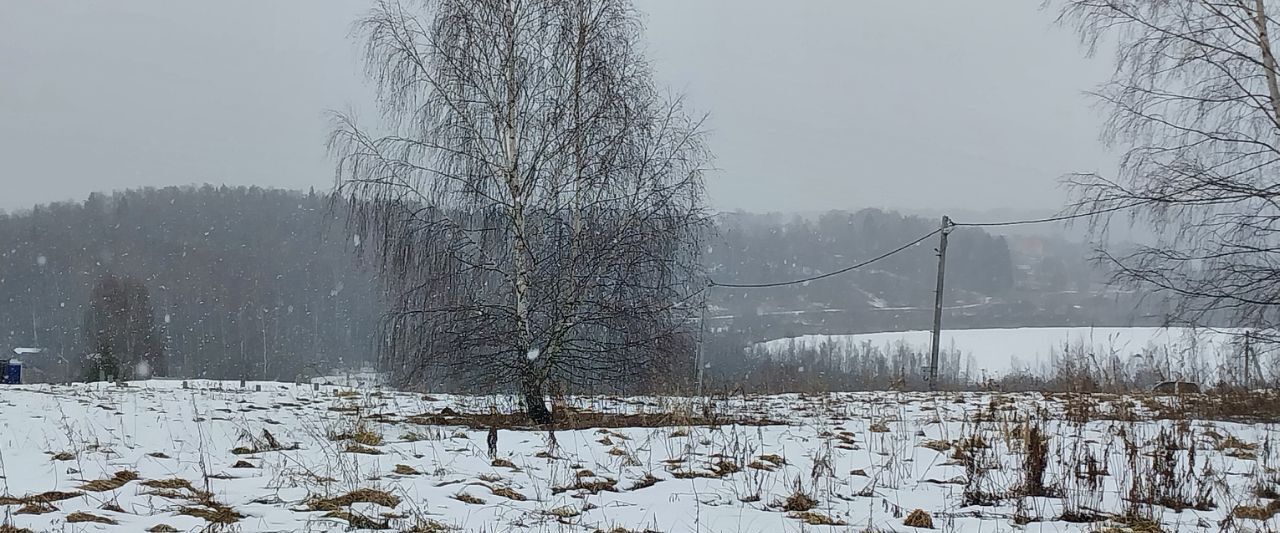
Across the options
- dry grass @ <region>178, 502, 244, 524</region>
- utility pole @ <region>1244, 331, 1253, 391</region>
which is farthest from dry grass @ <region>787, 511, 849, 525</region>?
utility pole @ <region>1244, 331, 1253, 391</region>

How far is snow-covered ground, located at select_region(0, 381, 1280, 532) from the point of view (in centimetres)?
461

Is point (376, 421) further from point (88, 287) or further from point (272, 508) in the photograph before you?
point (88, 287)

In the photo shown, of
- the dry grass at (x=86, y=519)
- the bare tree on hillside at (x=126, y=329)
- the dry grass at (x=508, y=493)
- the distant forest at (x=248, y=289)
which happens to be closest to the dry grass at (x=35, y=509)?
the dry grass at (x=86, y=519)

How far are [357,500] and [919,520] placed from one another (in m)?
2.99

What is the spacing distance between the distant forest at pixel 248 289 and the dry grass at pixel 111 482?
51.7 metres

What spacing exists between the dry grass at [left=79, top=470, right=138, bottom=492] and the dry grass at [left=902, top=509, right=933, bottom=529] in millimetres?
4427

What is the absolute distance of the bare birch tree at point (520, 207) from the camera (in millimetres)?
11234

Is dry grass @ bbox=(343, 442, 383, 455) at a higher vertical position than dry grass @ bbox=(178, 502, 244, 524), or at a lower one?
lower

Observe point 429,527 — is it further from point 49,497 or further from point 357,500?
point 49,497

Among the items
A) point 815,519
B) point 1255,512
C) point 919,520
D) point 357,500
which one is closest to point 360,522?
point 357,500

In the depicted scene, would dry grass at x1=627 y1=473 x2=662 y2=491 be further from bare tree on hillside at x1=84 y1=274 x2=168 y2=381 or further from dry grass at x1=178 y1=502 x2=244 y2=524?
bare tree on hillside at x1=84 y1=274 x2=168 y2=381

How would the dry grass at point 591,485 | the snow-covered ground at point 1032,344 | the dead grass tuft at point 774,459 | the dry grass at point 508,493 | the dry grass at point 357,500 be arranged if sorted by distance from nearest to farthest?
the dry grass at point 357,500
the dry grass at point 508,493
the dry grass at point 591,485
the dead grass tuft at point 774,459
the snow-covered ground at point 1032,344

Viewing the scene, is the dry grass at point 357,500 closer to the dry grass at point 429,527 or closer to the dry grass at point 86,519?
the dry grass at point 429,527

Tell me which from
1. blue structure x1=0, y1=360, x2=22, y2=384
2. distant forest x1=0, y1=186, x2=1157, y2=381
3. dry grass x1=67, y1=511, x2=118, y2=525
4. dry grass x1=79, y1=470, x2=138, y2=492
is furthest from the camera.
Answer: distant forest x1=0, y1=186, x2=1157, y2=381
